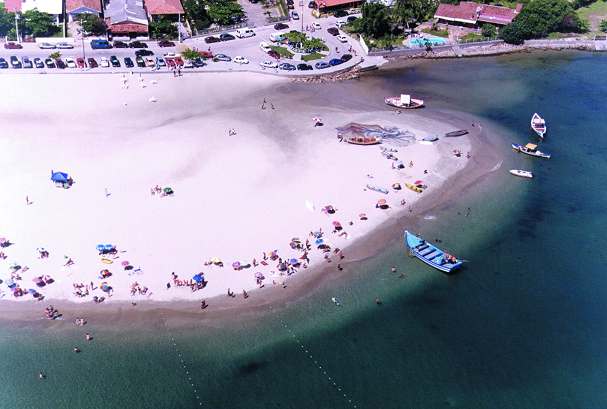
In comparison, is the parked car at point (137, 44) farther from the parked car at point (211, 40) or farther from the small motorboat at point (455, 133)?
the small motorboat at point (455, 133)

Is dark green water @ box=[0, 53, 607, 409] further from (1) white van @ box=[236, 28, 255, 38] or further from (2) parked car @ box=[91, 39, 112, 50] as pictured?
(2) parked car @ box=[91, 39, 112, 50]

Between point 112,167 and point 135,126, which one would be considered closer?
point 112,167

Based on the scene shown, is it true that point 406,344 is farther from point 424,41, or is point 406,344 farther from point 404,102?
point 424,41

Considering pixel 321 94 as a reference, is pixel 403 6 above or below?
above

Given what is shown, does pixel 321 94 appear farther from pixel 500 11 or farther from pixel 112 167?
pixel 500 11

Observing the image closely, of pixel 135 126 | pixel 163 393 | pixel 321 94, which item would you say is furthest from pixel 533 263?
pixel 135 126
